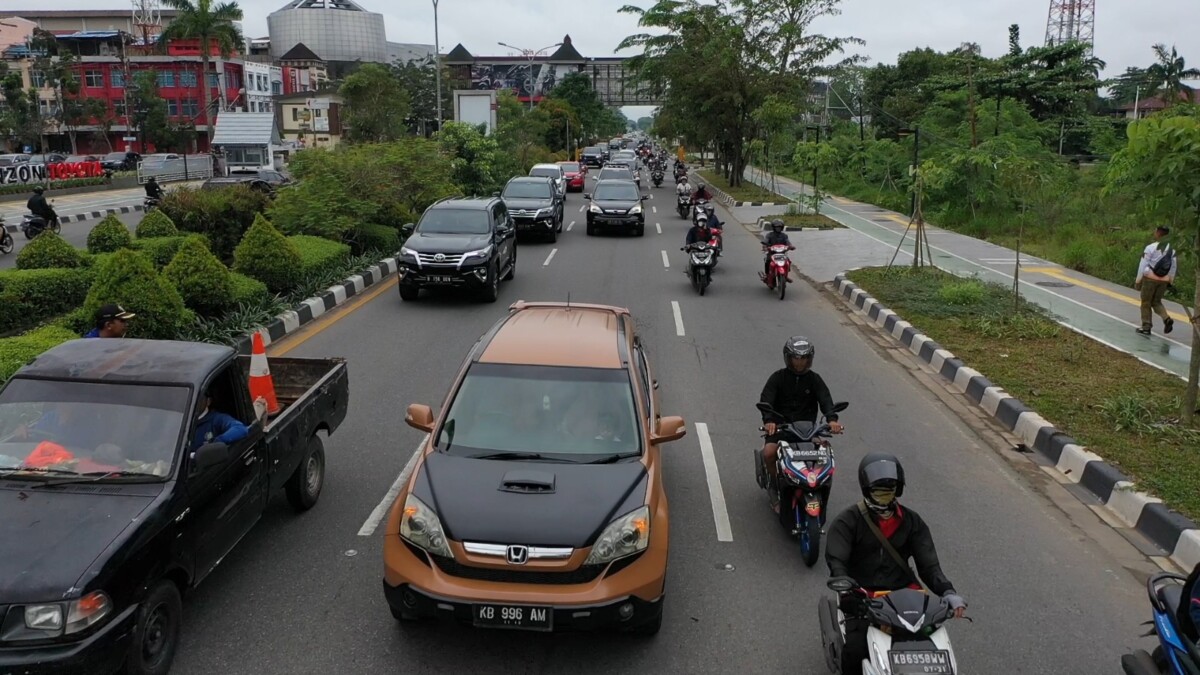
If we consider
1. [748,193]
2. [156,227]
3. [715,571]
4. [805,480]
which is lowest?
[715,571]

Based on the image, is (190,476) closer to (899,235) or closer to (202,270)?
(202,270)

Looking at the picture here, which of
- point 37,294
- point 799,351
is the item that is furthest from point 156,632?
point 37,294

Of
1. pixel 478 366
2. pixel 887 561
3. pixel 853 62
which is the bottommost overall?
pixel 887 561

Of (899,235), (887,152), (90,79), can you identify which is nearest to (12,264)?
(899,235)

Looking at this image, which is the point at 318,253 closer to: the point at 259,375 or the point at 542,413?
the point at 259,375

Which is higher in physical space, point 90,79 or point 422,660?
point 90,79

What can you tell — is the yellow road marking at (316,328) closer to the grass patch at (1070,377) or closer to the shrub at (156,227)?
the shrub at (156,227)

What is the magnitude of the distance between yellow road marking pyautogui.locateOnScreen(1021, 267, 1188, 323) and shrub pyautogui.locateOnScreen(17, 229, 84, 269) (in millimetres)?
17614

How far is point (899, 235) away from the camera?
26.1 m

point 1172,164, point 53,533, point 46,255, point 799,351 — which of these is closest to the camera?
point 53,533

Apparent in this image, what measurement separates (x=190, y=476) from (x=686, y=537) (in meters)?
3.28

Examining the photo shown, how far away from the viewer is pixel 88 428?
16.1 ft

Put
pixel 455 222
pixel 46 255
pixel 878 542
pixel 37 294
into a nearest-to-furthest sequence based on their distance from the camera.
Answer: pixel 878 542, pixel 37 294, pixel 46 255, pixel 455 222

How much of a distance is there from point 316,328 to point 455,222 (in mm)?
3850
